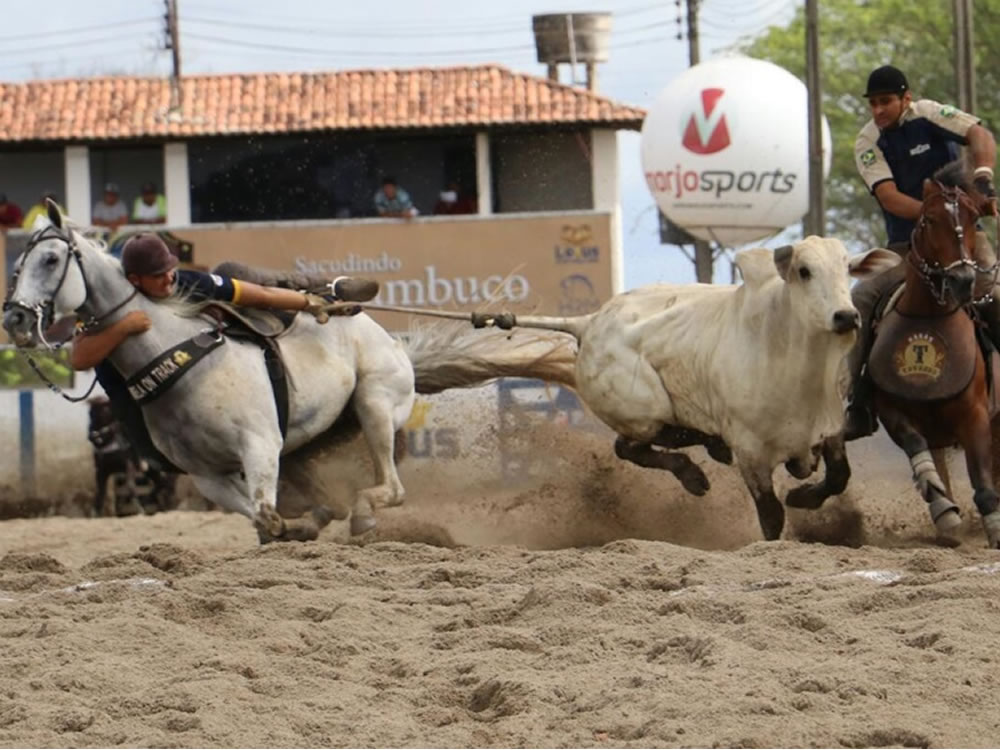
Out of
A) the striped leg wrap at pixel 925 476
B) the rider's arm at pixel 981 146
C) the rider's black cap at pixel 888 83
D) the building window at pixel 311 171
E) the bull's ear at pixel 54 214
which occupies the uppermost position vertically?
the building window at pixel 311 171

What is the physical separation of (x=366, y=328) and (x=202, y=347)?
1369 millimetres

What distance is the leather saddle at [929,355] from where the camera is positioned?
938cm

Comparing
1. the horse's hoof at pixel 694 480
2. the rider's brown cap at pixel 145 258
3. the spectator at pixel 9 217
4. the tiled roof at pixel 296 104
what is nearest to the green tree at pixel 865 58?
the tiled roof at pixel 296 104

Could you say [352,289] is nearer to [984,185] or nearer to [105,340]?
[105,340]

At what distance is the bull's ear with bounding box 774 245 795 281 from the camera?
933 centimetres

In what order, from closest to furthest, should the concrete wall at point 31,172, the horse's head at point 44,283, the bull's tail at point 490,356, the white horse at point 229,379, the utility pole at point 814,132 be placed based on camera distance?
the horse's head at point 44,283
the white horse at point 229,379
the bull's tail at point 490,356
the utility pole at point 814,132
the concrete wall at point 31,172

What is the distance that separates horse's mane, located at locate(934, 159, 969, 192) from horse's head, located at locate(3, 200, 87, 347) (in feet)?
12.4

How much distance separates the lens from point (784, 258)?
368 inches

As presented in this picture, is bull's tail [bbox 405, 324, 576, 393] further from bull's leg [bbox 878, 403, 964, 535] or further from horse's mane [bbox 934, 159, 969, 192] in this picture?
horse's mane [bbox 934, 159, 969, 192]

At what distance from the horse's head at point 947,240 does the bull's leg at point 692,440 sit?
149cm

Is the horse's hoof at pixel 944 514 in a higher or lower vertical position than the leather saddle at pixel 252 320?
lower

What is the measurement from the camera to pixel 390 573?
330 inches

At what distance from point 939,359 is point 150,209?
22.1 metres

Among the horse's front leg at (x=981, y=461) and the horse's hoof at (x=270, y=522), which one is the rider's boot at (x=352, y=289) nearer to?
the horse's hoof at (x=270, y=522)
